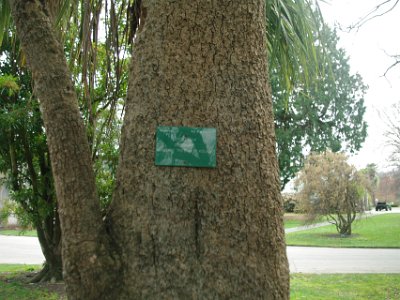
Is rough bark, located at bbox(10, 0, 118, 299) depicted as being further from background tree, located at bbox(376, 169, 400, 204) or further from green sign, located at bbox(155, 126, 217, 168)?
background tree, located at bbox(376, 169, 400, 204)

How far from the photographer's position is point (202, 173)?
1926mm

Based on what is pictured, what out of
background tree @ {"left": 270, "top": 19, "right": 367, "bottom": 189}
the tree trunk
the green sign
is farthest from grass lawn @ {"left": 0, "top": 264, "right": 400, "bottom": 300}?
background tree @ {"left": 270, "top": 19, "right": 367, "bottom": 189}

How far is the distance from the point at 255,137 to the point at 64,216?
0.85m

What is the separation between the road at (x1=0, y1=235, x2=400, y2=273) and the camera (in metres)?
11.4

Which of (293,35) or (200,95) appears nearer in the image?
(200,95)

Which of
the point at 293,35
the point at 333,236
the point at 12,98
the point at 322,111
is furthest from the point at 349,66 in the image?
the point at 293,35

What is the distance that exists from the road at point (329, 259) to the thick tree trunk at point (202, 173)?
377 inches

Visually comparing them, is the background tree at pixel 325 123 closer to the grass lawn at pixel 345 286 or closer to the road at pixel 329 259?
the road at pixel 329 259

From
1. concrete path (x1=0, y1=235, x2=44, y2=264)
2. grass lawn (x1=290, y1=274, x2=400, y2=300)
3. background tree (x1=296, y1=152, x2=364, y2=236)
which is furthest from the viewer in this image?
background tree (x1=296, y1=152, x2=364, y2=236)

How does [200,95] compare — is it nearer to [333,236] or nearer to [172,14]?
[172,14]

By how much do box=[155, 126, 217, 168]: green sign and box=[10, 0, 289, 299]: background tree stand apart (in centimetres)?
3

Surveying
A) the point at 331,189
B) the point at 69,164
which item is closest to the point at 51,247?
the point at 69,164

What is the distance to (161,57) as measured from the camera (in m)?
2.03

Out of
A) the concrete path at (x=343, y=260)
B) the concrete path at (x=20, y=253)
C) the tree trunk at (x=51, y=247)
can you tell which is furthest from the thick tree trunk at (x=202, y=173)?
the concrete path at (x=20, y=253)
